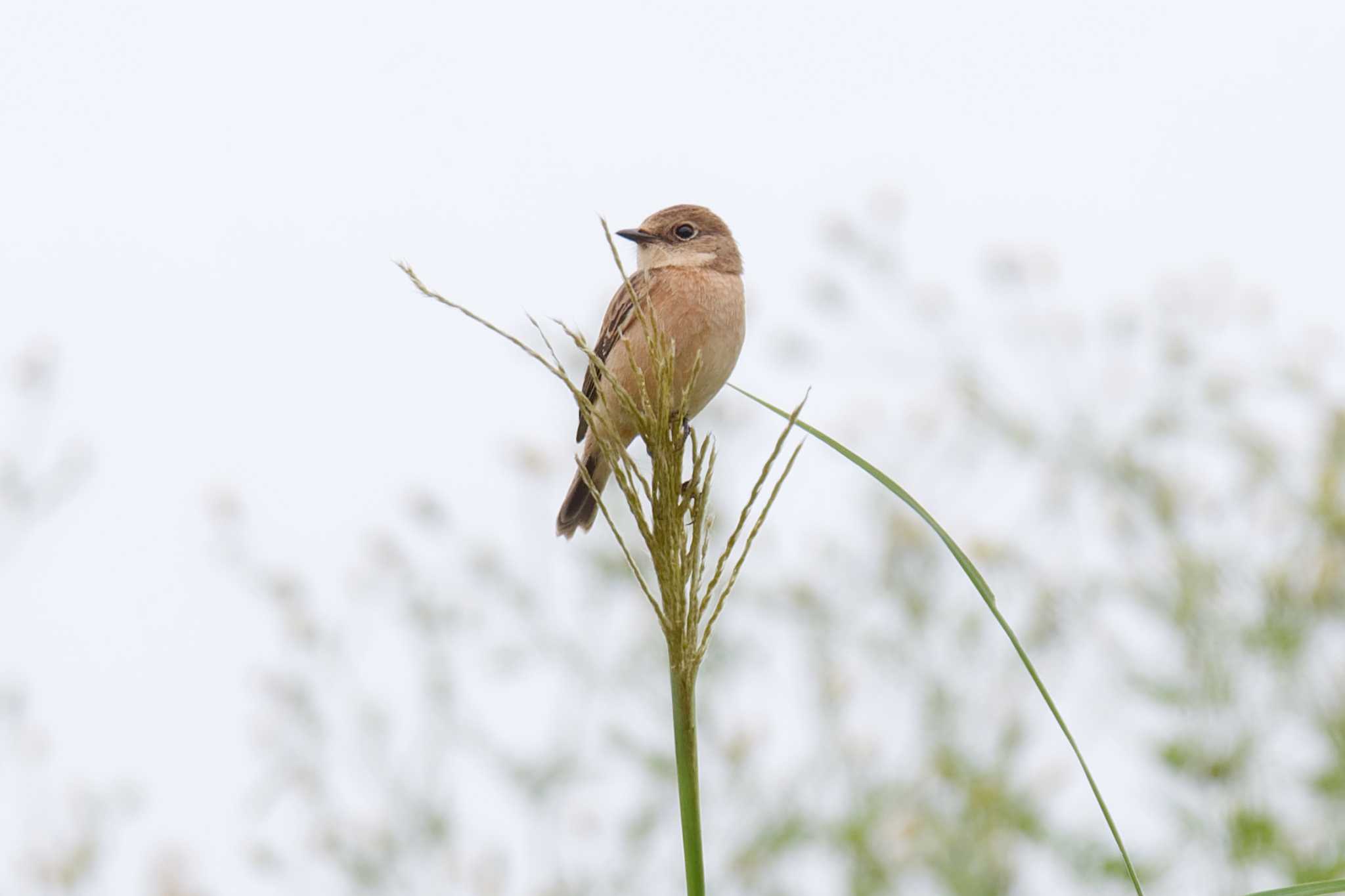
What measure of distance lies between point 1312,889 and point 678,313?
7.80 ft

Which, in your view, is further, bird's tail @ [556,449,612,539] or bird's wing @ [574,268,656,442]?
bird's tail @ [556,449,612,539]

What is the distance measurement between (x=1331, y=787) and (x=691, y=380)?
4.09 m

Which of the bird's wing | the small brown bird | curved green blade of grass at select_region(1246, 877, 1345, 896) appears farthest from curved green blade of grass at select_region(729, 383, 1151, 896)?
the bird's wing

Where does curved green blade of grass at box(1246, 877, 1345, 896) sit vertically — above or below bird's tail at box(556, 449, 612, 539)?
above

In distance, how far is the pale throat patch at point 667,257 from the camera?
4.12 meters

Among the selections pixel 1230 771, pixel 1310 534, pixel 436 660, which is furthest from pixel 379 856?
pixel 1310 534

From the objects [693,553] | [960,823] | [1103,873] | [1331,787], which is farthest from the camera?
[960,823]

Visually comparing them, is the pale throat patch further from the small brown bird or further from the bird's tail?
the bird's tail

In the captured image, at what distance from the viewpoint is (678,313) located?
3.75m

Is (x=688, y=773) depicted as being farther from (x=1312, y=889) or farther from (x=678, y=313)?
(x=678, y=313)

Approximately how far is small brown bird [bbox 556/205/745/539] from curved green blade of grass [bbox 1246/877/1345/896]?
1.85 metres

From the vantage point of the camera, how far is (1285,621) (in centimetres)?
546

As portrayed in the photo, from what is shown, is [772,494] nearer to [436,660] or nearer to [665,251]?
[665,251]

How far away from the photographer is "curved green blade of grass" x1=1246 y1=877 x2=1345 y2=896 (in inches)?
61.4
